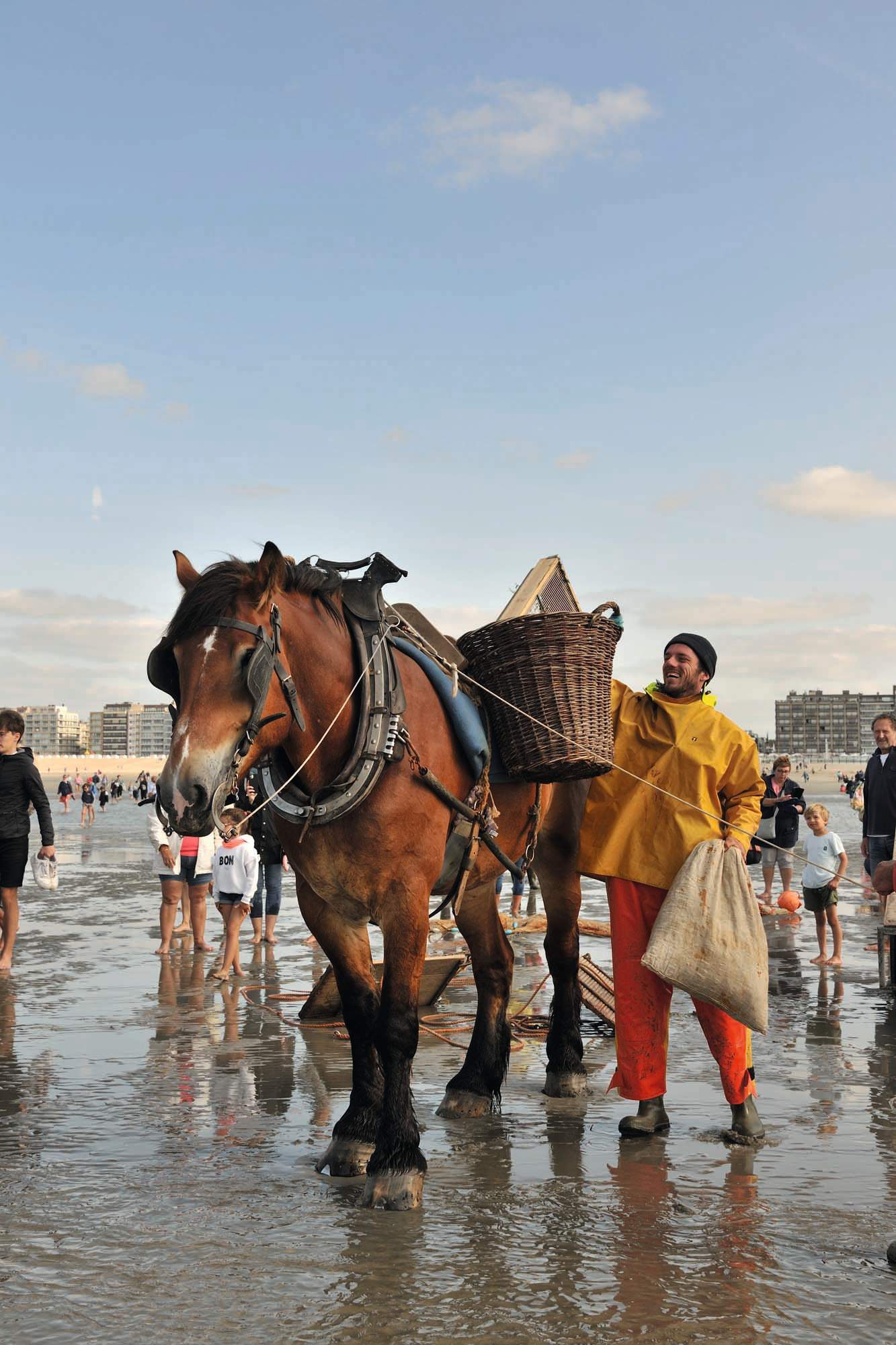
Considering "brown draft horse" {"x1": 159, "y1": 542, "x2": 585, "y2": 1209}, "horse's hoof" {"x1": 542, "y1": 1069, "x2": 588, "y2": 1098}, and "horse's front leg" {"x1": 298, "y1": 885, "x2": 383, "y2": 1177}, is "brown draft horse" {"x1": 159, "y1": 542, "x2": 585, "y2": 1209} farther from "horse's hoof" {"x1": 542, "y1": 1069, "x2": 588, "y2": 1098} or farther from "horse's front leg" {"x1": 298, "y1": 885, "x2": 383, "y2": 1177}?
"horse's hoof" {"x1": 542, "y1": 1069, "x2": 588, "y2": 1098}

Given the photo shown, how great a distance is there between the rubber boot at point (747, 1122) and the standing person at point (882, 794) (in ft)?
21.0

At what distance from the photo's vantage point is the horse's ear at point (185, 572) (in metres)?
4.86

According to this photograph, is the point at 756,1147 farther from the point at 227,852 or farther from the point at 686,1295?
the point at 227,852

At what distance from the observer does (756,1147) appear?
215 inches

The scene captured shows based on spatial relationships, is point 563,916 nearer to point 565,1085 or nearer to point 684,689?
point 565,1085

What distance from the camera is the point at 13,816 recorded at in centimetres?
1035

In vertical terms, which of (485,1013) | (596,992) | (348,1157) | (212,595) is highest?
(212,595)

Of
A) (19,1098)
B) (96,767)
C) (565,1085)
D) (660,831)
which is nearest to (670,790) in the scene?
(660,831)

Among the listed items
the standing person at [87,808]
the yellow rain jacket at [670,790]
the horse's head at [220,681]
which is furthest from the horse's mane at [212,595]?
the standing person at [87,808]

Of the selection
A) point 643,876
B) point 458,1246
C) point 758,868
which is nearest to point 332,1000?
point 643,876

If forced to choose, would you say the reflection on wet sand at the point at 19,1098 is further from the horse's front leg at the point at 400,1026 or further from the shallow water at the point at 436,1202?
the horse's front leg at the point at 400,1026

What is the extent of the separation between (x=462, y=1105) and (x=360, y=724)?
2.28 m

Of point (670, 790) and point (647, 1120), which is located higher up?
point (670, 790)

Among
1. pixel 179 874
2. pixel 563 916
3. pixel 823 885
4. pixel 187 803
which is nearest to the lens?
pixel 187 803
